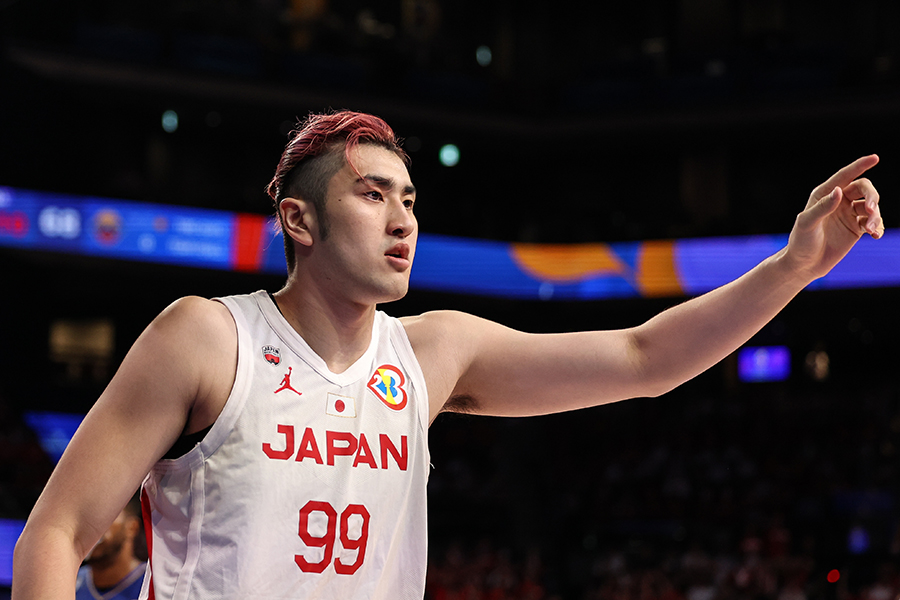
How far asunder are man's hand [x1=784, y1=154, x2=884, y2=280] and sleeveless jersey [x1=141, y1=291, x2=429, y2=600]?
3.34 ft

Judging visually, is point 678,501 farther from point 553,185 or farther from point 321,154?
point 321,154

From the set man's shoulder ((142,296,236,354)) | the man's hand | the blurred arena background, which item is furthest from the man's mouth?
the blurred arena background

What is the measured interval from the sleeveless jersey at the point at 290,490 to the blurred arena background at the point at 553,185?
410 inches

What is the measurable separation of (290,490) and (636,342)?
0.99 meters

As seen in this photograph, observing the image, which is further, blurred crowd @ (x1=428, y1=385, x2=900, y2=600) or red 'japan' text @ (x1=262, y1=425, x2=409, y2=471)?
blurred crowd @ (x1=428, y1=385, x2=900, y2=600)

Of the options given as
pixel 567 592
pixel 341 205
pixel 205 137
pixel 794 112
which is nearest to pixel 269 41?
pixel 205 137

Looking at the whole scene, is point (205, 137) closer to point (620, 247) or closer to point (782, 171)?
point (620, 247)

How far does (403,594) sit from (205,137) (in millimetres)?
19072

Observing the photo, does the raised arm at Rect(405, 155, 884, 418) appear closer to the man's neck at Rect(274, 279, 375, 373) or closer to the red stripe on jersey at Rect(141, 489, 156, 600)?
the man's neck at Rect(274, 279, 375, 373)

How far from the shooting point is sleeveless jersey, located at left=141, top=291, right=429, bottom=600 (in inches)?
81.8

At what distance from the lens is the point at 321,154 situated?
2.38 meters

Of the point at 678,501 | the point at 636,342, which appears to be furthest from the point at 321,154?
the point at 678,501

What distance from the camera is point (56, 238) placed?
1524 centimetres

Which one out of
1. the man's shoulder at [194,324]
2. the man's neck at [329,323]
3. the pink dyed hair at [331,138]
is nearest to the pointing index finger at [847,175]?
the pink dyed hair at [331,138]
